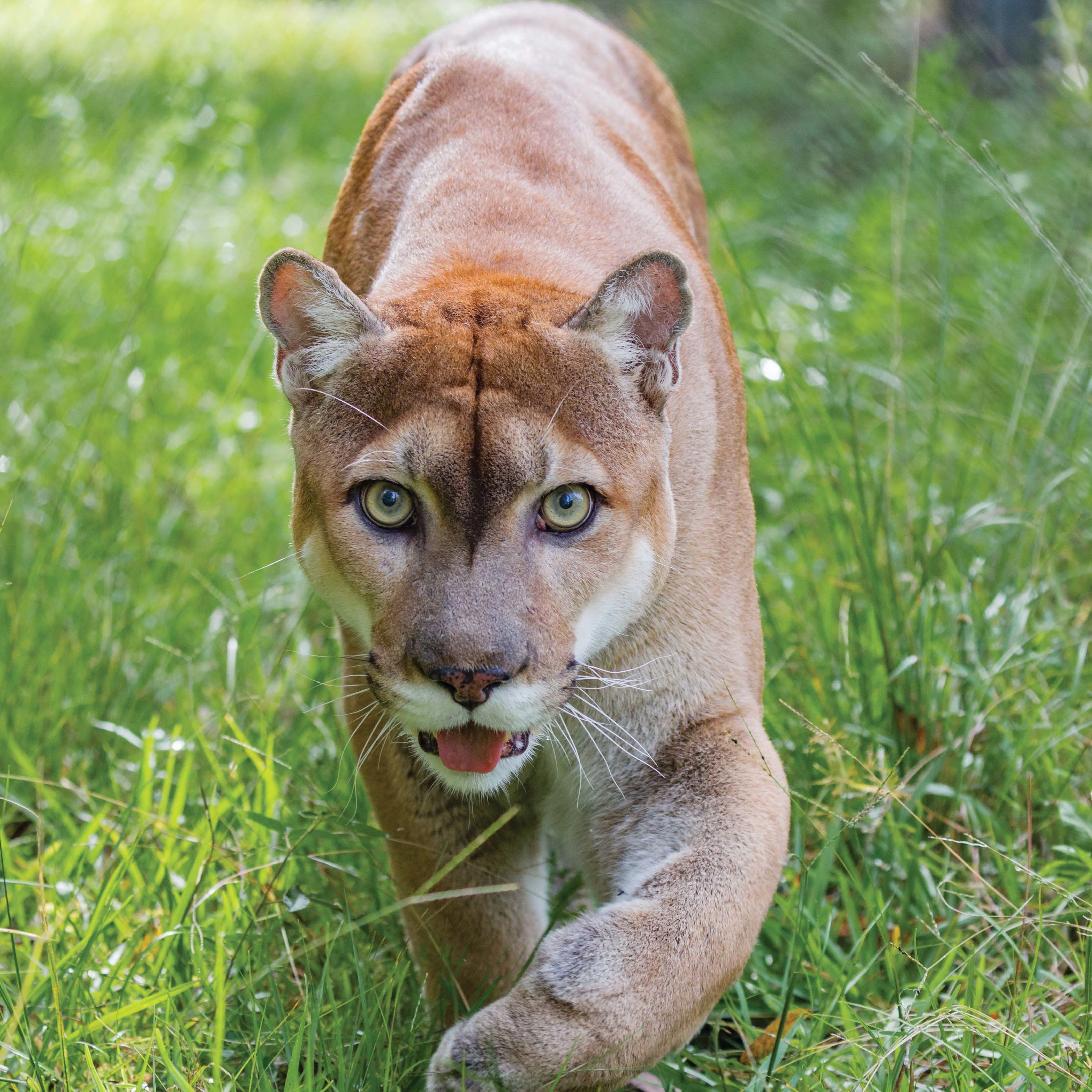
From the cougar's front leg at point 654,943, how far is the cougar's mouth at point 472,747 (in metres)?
0.34

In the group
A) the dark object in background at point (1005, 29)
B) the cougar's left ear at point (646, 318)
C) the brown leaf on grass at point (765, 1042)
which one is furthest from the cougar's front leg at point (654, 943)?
the dark object in background at point (1005, 29)

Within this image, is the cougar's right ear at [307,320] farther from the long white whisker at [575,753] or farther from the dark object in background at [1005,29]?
the dark object in background at [1005,29]

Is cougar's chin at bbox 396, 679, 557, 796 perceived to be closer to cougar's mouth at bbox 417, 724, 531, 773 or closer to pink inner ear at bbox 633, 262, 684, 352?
cougar's mouth at bbox 417, 724, 531, 773

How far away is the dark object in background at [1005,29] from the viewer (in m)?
7.86

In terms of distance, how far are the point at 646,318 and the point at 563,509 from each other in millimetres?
450

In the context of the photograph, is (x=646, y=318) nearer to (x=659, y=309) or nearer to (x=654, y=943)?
(x=659, y=309)

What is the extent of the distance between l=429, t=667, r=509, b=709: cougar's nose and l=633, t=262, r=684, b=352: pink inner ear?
806 mm

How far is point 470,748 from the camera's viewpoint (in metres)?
2.65

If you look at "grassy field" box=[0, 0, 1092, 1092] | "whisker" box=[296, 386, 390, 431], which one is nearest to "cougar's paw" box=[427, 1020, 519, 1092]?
"grassy field" box=[0, 0, 1092, 1092]

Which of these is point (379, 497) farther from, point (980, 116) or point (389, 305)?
point (980, 116)

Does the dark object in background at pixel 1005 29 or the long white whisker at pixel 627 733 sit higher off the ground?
the long white whisker at pixel 627 733

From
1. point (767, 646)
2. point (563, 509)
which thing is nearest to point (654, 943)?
point (563, 509)

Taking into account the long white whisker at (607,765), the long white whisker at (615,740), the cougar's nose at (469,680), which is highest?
the cougar's nose at (469,680)

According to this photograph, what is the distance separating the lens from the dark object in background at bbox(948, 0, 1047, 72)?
25.8ft
